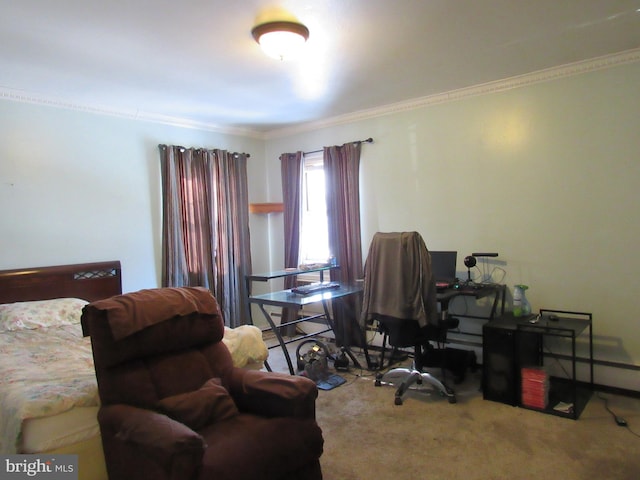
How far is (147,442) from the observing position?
1.55 meters

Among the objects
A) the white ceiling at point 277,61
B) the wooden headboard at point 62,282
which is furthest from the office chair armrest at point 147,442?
the wooden headboard at point 62,282

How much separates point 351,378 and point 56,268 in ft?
9.20

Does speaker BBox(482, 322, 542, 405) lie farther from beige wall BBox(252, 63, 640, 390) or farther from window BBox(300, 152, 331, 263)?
window BBox(300, 152, 331, 263)

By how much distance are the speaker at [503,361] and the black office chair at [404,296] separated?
282 mm

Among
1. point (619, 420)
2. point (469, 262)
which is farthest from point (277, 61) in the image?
point (619, 420)

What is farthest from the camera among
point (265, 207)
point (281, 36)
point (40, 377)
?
point (265, 207)

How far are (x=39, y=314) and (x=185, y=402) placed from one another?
6.93ft

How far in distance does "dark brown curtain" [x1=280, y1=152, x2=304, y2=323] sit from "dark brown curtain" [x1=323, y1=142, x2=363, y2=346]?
483 millimetres

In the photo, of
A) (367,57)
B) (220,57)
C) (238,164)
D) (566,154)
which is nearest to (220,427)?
(220,57)

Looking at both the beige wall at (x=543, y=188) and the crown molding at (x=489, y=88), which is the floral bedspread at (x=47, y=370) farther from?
the crown molding at (x=489, y=88)

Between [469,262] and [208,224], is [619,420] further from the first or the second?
[208,224]

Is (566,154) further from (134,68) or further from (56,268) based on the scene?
(56,268)

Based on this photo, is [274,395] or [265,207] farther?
[265,207]

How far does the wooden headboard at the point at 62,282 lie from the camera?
341 centimetres
